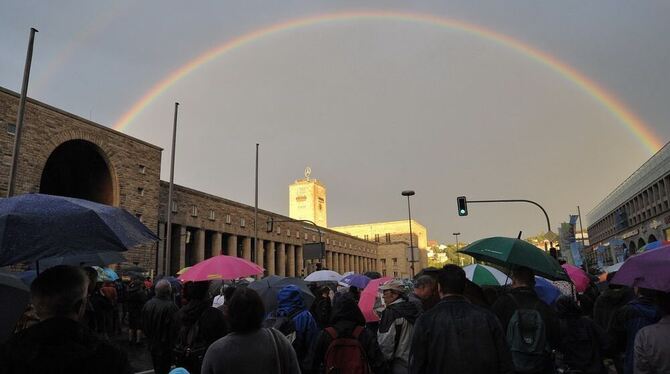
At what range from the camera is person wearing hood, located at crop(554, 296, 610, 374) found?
4.82m

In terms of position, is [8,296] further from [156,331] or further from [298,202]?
[298,202]

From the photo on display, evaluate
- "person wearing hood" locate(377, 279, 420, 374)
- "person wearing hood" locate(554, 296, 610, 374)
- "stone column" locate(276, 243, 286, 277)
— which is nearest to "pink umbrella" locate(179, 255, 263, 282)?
"person wearing hood" locate(377, 279, 420, 374)

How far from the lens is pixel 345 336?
181 inches

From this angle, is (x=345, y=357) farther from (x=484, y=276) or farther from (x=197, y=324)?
(x=484, y=276)

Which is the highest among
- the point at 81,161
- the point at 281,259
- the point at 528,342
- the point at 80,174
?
the point at 81,161

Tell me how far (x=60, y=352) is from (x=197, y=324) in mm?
3351

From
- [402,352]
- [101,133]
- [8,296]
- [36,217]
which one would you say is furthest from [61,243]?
[101,133]

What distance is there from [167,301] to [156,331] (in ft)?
1.35

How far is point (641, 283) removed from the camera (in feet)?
12.9

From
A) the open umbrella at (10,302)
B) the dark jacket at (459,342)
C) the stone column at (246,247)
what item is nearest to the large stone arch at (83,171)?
the stone column at (246,247)

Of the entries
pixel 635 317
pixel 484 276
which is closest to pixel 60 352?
pixel 635 317

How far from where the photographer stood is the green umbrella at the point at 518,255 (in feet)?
17.4

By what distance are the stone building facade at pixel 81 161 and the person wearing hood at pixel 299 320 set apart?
81.1ft

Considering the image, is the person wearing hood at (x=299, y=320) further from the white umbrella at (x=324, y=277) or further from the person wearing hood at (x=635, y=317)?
the white umbrella at (x=324, y=277)
